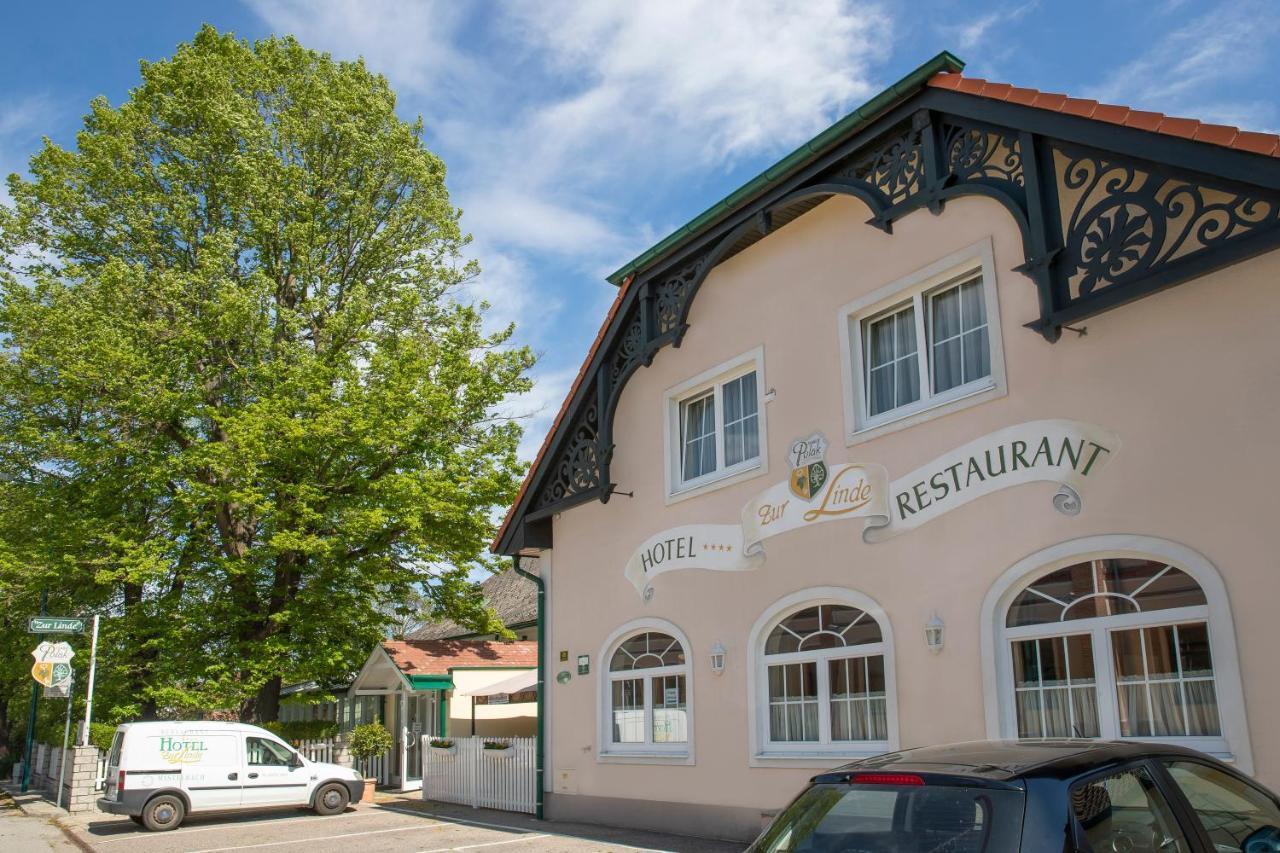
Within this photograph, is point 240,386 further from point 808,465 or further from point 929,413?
point 929,413

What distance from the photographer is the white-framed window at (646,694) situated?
511 inches

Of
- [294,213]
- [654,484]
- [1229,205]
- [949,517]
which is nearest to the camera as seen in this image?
[1229,205]

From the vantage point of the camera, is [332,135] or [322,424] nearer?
[322,424]

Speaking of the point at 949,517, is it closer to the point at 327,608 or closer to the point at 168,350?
the point at 327,608

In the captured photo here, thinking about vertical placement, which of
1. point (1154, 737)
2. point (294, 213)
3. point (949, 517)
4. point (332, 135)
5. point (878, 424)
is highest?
point (332, 135)

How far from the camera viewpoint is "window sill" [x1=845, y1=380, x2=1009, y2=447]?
9.54 meters

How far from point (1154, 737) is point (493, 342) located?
20.9 meters

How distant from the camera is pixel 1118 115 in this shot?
27.6 feet

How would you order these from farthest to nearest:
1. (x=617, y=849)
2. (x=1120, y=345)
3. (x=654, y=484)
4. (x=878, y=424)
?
(x=654, y=484) → (x=617, y=849) → (x=878, y=424) → (x=1120, y=345)

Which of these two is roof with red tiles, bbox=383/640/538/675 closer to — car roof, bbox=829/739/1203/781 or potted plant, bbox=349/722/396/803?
potted plant, bbox=349/722/396/803

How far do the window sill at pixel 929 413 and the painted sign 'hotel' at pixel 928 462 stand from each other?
0.10ft

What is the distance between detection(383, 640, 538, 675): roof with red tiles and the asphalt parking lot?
3.55m

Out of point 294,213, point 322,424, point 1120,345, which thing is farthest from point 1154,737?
point 294,213

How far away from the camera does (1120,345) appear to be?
859 centimetres
